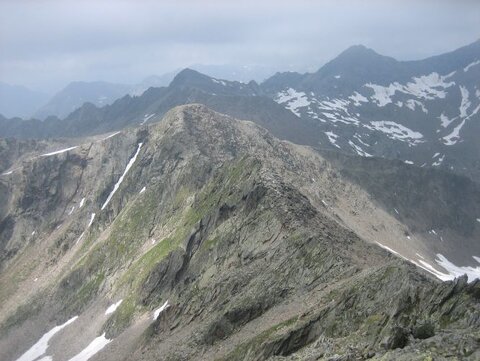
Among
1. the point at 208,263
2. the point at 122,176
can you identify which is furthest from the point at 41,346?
the point at 122,176

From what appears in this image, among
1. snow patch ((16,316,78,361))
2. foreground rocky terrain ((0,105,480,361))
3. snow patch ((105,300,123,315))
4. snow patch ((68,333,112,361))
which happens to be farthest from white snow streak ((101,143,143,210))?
snow patch ((68,333,112,361))

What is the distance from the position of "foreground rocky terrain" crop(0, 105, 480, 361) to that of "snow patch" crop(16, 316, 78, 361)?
0.44 metres

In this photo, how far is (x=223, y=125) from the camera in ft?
578

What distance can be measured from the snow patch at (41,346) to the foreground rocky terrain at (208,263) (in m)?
0.44

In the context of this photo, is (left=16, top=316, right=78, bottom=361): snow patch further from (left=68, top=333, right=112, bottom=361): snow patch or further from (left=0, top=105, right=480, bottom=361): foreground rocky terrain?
(left=68, top=333, right=112, bottom=361): snow patch

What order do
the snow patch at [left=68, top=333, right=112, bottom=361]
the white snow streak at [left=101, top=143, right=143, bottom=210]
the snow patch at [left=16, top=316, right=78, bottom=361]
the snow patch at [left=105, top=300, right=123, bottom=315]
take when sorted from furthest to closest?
the white snow streak at [left=101, top=143, right=143, bottom=210], the snow patch at [left=16, top=316, right=78, bottom=361], the snow patch at [left=105, top=300, right=123, bottom=315], the snow patch at [left=68, top=333, right=112, bottom=361]

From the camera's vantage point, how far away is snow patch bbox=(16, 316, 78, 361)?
333ft

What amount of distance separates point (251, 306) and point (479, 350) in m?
38.9

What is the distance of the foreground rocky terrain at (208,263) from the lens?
42219mm

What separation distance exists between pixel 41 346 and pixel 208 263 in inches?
1757

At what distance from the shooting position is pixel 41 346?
4109 inches

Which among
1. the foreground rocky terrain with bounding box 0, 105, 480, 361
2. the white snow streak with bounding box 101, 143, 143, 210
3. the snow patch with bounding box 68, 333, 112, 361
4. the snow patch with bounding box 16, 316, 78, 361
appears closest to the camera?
the foreground rocky terrain with bounding box 0, 105, 480, 361

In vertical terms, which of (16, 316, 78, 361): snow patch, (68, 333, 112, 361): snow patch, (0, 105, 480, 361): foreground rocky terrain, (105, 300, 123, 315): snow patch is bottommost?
(16, 316, 78, 361): snow patch

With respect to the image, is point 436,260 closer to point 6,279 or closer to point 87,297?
point 87,297
